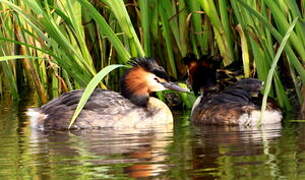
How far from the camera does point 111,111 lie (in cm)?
923

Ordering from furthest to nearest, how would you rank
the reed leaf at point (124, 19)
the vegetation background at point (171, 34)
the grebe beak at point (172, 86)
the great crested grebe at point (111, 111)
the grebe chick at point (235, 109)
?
the grebe beak at point (172, 86) < the great crested grebe at point (111, 111) < the reed leaf at point (124, 19) < the grebe chick at point (235, 109) < the vegetation background at point (171, 34)

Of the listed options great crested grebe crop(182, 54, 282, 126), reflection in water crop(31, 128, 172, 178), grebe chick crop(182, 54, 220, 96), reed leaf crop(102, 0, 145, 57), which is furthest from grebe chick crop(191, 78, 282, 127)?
reed leaf crop(102, 0, 145, 57)

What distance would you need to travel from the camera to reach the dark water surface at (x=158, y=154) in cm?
568

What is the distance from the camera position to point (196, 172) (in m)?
5.65

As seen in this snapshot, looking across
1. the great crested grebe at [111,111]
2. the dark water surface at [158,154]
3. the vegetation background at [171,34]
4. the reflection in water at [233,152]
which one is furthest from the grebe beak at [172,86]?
the reflection in water at [233,152]

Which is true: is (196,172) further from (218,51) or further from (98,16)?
(218,51)

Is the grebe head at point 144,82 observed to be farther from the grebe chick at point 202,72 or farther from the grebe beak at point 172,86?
the grebe chick at point 202,72

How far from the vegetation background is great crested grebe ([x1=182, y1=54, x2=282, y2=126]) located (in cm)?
21

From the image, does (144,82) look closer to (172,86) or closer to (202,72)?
(172,86)

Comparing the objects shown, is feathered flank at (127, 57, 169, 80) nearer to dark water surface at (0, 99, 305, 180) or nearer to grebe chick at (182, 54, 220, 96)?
grebe chick at (182, 54, 220, 96)

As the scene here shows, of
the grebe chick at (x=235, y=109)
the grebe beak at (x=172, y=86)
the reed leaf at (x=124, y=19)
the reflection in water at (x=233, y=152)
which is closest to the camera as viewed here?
the reflection in water at (x=233, y=152)

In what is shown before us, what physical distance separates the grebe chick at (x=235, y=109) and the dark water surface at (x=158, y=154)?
25 cm

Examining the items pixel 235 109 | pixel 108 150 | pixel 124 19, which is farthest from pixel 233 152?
pixel 124 19

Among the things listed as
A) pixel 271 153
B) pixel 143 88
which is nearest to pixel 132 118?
pixel 143 88
